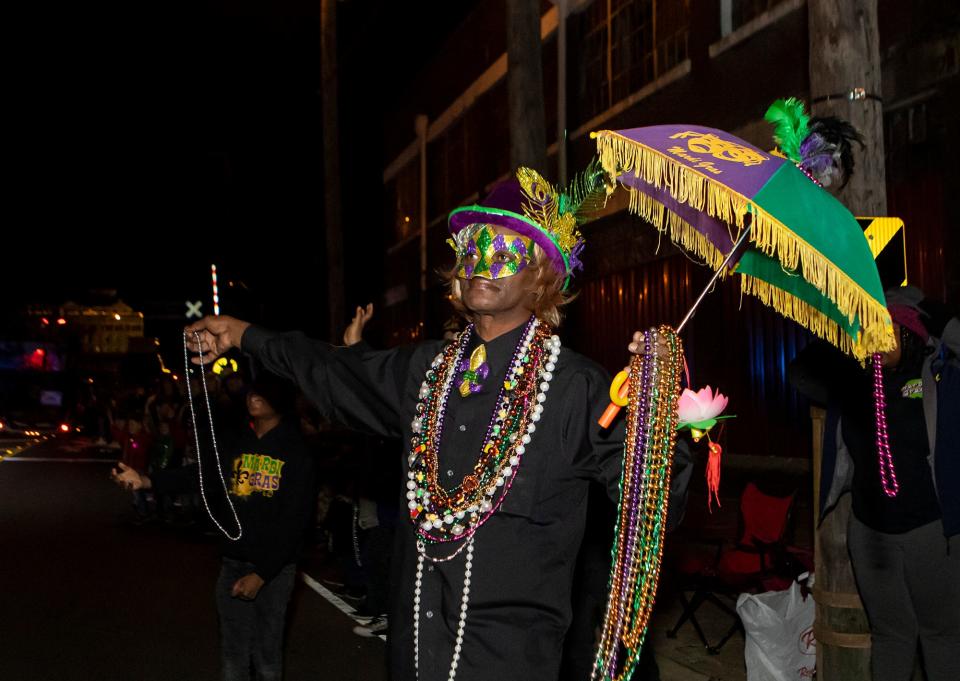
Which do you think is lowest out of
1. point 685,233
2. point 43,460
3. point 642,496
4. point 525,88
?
point 43,460

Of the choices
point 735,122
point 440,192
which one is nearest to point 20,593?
point 735,122

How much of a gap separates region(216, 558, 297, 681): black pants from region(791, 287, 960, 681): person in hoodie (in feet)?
8.87

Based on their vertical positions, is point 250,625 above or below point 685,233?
below

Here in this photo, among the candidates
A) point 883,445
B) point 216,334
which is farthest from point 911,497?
point 216,334

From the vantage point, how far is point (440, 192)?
2825 centimetres

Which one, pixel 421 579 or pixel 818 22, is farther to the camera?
pixel 818 22

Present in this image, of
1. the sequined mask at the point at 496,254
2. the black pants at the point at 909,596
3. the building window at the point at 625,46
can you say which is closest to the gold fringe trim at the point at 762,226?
the sequined mask at the point at 496,254

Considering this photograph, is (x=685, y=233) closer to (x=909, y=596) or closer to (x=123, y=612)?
(x=909, y=596)

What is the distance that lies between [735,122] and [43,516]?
10.5 m

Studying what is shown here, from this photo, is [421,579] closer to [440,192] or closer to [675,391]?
[675,391]

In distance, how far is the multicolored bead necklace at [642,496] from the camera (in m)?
3.46

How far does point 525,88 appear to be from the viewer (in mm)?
9305

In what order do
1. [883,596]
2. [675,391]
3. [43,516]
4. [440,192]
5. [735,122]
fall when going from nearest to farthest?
[675,391], [883,596], [735,122], [43,516], [440,192]

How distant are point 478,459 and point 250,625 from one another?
8.19 feet
